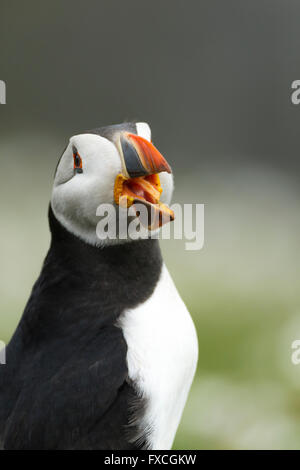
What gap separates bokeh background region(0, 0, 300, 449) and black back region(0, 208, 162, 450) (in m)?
2.19

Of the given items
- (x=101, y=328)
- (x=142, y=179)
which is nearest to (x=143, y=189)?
(x=142, y=179)

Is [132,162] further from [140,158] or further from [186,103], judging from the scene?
[186,103]

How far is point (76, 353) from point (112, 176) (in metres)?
0.28

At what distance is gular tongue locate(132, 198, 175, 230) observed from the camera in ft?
3.21

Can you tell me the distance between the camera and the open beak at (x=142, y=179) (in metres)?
0.98

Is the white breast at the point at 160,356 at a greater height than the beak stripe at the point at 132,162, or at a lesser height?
lesser

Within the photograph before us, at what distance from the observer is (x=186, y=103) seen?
152 inches

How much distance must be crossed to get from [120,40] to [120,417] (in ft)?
10.4

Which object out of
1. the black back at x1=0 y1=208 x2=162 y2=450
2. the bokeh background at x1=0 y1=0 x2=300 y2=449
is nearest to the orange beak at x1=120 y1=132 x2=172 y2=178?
the black back at x1=0 y1=208 x2=162 y2=450

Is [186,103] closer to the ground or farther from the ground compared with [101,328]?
farther from the ground

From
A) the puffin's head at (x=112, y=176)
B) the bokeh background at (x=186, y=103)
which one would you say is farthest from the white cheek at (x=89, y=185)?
the bokeh background at (x=186, y=103)

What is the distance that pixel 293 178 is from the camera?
397 cm

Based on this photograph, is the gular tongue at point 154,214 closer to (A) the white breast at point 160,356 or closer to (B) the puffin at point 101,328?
(B) the puffin at point 101,328
